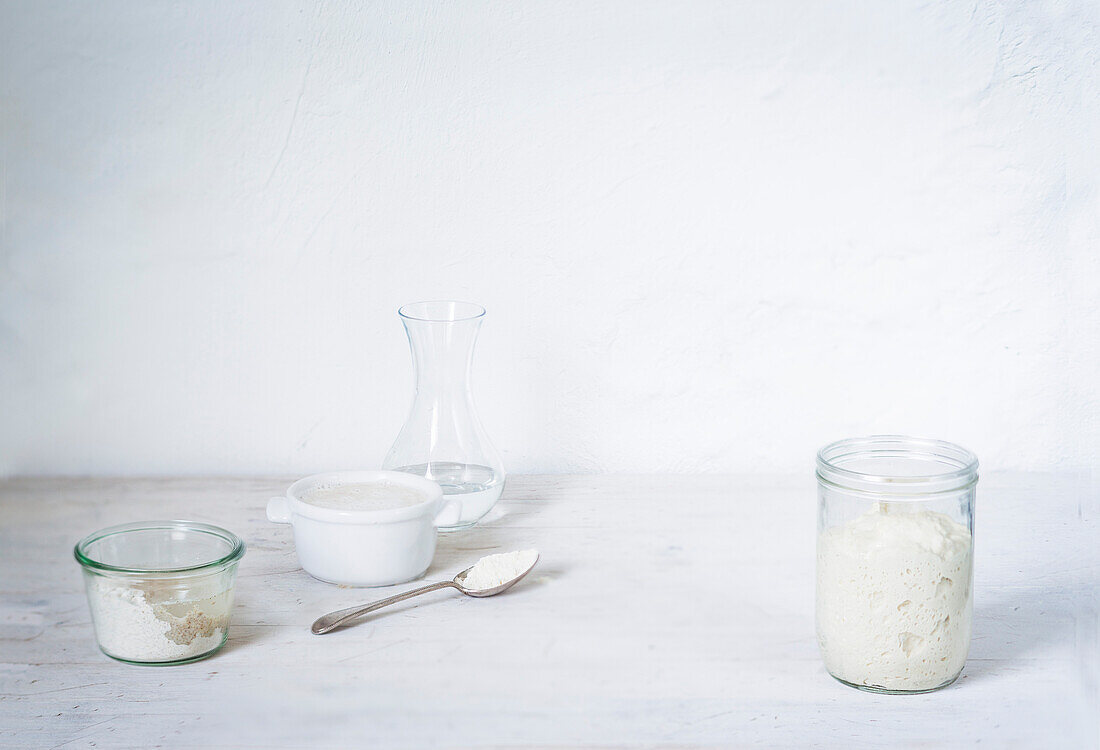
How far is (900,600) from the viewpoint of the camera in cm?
69

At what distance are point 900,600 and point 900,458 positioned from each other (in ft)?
0.50

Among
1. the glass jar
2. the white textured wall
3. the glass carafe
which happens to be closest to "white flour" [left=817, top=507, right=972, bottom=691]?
the glass jar

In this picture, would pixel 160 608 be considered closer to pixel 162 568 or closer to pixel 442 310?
pixel 162 568

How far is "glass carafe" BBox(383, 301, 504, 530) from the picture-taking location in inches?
40.6

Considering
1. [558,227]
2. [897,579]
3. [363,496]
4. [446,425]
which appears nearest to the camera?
[897,579]

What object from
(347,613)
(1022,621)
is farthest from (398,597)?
(1022,621)

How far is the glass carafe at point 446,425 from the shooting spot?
3.39 ft

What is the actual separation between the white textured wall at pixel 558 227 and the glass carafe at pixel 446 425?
19cm

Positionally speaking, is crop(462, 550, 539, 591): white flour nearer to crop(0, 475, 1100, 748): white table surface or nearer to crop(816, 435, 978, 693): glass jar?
crop(0, 475, 1100, 748): white table surface

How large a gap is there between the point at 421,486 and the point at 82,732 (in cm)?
36

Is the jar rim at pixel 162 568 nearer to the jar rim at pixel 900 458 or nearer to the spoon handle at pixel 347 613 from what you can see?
the spoon handle at pixel 347 613

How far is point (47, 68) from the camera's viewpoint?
118 cm

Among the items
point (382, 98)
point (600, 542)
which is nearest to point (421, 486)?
point (600, 542)

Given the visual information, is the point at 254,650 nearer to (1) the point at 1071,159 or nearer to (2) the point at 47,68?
(2) the point at 47,68
